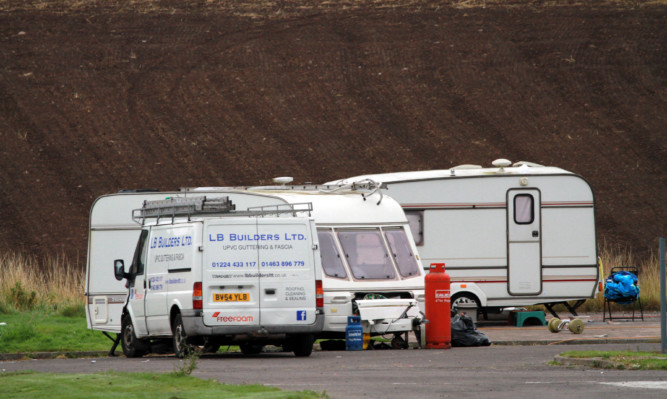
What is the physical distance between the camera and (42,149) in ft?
150

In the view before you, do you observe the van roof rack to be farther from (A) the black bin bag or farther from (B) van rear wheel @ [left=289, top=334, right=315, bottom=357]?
(A) the black bin bag

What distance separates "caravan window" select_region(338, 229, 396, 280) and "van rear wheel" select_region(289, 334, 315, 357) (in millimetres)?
2052

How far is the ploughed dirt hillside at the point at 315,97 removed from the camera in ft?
146

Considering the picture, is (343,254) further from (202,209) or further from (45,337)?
(45,337)

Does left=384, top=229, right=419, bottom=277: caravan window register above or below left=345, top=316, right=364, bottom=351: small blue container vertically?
above

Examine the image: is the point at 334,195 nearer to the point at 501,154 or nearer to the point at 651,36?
the point at 501,154

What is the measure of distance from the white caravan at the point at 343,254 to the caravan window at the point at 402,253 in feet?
0.06

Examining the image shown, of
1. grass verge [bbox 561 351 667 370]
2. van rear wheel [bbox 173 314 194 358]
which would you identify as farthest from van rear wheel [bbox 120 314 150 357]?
grass verge [bbox 561 351 667 370]

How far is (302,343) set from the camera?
18422 mm

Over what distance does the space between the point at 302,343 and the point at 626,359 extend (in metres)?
5.32

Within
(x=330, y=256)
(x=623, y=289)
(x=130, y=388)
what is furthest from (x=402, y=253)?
(x=130, y=388)

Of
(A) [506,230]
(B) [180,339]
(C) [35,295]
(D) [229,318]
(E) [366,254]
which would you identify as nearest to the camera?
(D) [229,318]

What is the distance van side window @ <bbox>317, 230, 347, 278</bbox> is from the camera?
2002 centimetres

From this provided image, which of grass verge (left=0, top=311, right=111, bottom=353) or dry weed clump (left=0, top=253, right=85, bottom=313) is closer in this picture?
grass verge (left=0, top=311, right=111, bottom=353)
